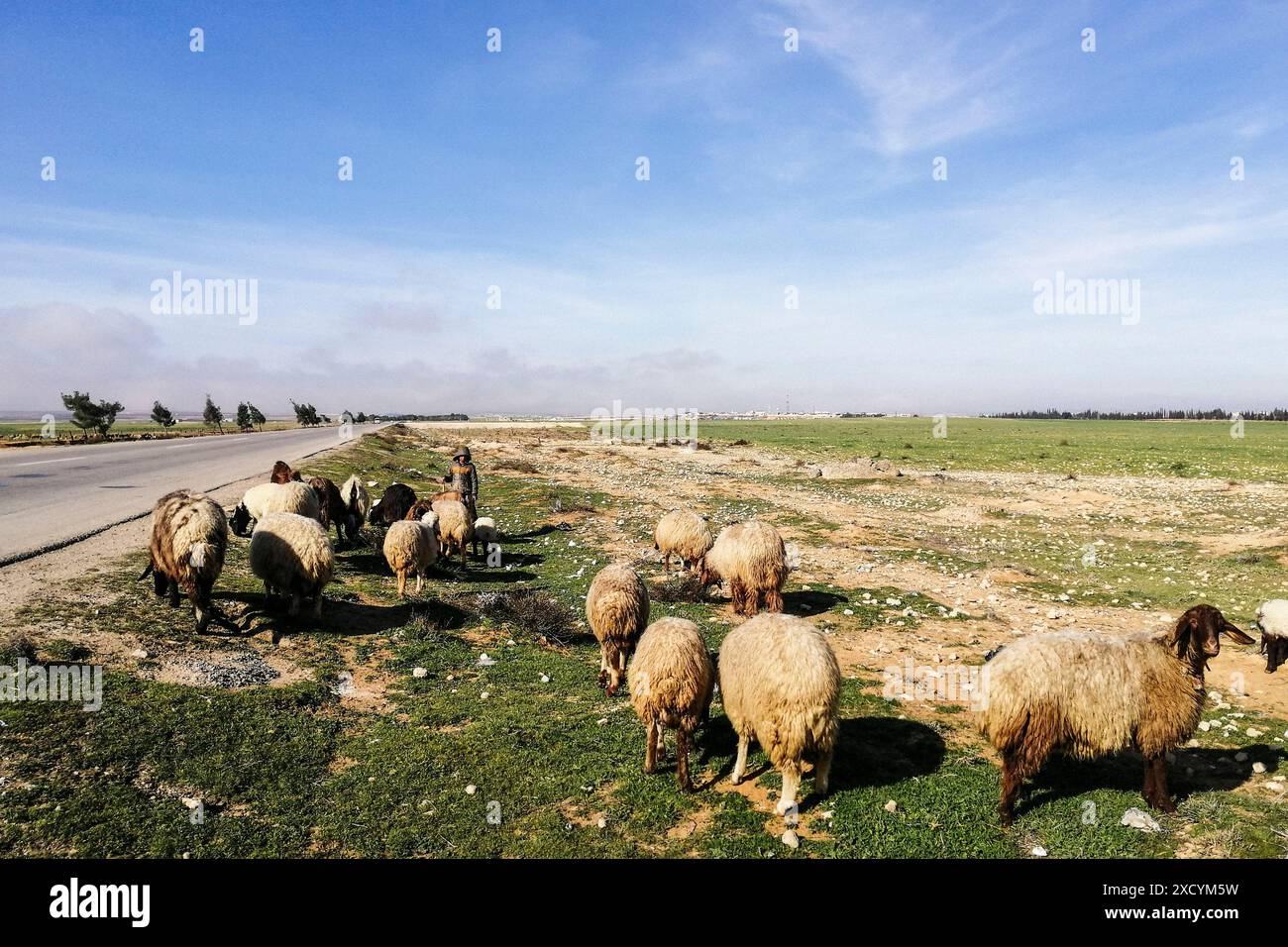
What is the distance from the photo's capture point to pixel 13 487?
1953 centimetres

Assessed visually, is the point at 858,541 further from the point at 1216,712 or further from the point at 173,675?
the point at 173,675

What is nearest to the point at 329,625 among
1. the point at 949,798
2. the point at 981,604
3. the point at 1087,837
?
the point at 949,798

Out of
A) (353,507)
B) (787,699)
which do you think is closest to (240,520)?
(353,507)

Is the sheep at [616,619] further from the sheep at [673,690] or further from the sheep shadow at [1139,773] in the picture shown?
the sheep shadow at [1139,773]

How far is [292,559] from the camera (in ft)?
34.1

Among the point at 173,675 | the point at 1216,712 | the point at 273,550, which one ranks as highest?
the point at 273,550

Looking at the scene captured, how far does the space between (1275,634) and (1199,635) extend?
21.0 ft

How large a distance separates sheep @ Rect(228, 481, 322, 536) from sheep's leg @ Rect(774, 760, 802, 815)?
12236 mm

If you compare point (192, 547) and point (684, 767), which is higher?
point (192, 547)

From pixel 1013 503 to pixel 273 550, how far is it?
3173 cm

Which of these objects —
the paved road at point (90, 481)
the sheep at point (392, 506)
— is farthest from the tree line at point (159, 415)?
the sheep at point (392, 506)

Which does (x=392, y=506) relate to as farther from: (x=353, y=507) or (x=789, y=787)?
(x=789, y=787)

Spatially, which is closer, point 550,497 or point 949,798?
point 949,798
